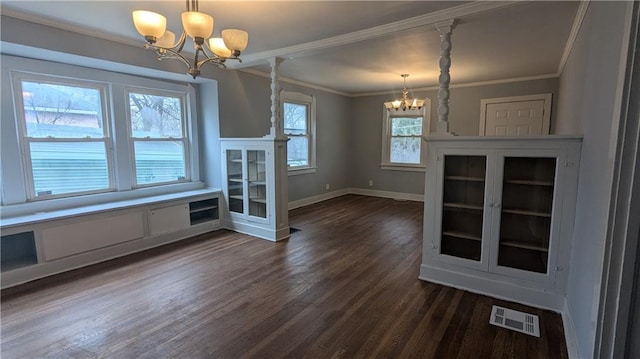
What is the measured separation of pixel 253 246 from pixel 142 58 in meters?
2.71

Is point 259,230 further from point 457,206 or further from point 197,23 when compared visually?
point 197,23

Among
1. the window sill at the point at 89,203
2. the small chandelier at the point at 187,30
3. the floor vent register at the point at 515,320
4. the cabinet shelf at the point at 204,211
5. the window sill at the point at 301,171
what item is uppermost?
the small chandelier at the point at 187,30

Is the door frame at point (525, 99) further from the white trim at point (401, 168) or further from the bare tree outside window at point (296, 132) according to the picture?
the bare tree outside window at point (296, 132)

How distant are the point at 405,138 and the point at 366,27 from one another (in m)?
4.20

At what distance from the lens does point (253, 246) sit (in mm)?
4051

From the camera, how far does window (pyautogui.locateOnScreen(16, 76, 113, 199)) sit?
11.0 feet

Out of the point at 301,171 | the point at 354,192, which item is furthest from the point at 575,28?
the point at 354,192

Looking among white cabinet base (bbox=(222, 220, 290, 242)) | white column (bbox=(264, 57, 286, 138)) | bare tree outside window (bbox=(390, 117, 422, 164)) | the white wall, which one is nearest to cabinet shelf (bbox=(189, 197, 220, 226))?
white cabinet base (bbox=(222, 220, 290, 242))

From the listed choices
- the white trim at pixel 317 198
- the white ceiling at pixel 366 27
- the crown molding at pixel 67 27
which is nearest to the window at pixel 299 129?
the white trim at pixel 317 198

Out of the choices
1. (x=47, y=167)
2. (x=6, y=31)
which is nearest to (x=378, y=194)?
(x=47, y=167)

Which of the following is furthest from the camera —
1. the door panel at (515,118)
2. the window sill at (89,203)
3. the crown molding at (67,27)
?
the door panel at (515,118)

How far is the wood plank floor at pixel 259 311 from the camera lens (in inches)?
81.7

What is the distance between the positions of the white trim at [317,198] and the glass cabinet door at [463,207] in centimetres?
373

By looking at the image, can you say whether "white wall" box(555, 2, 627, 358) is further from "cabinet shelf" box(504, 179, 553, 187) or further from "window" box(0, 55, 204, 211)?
"window" box(0, 55, 204, 211)
